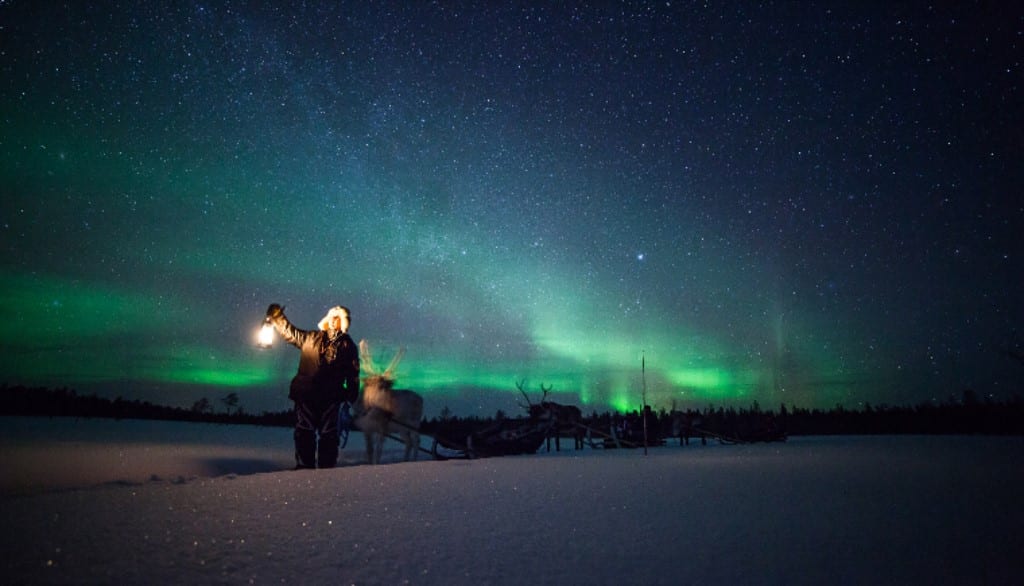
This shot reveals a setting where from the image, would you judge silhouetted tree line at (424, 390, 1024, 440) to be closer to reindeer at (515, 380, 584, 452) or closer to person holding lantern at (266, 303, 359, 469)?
reindeer at (515, 380, 584, 452)

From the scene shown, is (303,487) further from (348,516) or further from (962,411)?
(962,411)

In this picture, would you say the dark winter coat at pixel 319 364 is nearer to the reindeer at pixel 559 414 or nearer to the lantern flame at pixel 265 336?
the lantern flame at pixel 265 336

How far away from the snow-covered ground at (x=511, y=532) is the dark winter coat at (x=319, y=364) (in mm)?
1886

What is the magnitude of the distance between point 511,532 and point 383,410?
25.8ft

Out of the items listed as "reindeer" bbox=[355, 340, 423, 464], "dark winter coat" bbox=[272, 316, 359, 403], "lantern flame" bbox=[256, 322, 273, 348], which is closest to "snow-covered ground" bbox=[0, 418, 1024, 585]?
"dark winter coat" bbox=[272, 316, 359, 403]

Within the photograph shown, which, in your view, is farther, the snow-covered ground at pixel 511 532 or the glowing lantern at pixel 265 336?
the glowing lantern at pixel 265 336

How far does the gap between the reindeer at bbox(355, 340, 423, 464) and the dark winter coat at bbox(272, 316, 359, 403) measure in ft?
7.76

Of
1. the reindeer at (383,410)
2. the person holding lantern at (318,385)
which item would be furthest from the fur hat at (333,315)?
the reindeer at (383,410)

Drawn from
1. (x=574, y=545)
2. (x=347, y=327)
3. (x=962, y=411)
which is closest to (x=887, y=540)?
(x=574, y=545)

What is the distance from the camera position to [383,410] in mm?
10570

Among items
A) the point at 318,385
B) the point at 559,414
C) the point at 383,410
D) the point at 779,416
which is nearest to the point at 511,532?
the point at 318,385

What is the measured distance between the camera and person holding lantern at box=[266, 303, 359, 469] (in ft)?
25.4

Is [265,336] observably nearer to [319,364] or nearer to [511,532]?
[319,364]

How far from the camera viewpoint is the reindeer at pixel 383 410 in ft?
34.0
